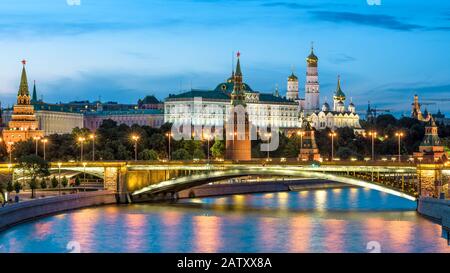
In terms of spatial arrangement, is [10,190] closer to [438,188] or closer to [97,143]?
[438,188]

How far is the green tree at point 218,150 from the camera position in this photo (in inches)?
4264

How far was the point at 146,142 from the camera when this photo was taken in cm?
10231

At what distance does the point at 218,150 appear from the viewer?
110 metres

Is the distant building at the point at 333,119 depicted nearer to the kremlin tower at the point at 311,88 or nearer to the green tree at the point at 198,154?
the kremlin tower at the point at 311,88

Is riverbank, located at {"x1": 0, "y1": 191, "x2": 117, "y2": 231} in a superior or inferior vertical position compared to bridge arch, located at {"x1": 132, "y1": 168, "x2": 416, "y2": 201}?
inferior

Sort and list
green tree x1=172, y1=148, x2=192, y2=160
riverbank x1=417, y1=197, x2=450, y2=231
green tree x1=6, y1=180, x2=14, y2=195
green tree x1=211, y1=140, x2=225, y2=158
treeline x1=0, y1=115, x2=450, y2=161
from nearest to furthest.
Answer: riverbank x1=417, y1=197, x2=450, y2=231
green tree x1=6, y1=180, x2=14, y2=195
treeline x1=0, y1=115, x2=450, y2=161
green tree x1=172, y1=148, x2=192, y2=160
green tree x1=211, y1=140, x2=225, y2=158

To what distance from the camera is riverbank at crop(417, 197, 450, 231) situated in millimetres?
46812

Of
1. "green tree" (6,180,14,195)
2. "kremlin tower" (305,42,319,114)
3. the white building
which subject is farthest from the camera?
"kremlin tower" (305,42,319,114)

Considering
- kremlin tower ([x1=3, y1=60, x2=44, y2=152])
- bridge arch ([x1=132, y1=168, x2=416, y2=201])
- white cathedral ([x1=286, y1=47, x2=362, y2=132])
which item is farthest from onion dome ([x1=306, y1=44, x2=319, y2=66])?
bridge arch ([x1=132, y1=168, x2=416, y2=201])

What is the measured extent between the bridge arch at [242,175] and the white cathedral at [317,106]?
111663 millimetres

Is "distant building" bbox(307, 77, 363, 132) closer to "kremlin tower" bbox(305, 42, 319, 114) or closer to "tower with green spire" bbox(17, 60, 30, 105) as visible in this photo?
"kremlin tower" bbox(305, 42, 319, 114)

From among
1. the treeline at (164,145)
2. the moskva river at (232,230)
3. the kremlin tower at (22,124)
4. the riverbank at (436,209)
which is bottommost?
the moskva river at (232,230)

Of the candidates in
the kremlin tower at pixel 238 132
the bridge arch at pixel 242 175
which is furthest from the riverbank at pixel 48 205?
the kremlin tower at pixel 238 132

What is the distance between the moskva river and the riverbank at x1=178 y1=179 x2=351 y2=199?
8275 millimetres
